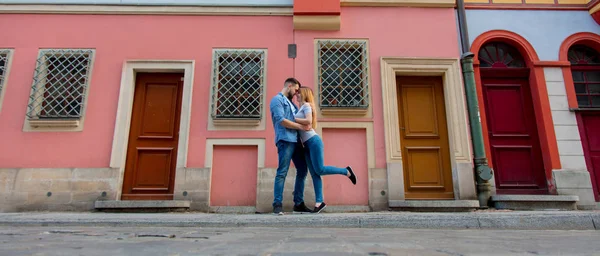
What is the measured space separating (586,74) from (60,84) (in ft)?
30.3

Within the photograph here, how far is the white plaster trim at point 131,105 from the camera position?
18.6 ft

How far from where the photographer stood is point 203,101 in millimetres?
5902

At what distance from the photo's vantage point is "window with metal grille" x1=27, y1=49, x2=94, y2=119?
5803 millimetres

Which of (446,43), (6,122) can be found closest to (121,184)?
(6,122)

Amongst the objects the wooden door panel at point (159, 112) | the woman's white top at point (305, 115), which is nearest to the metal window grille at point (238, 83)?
the wooden door panel at point (159, 112)

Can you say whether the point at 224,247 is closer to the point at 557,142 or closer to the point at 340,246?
the point at 340,246

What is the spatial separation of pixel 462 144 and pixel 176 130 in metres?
4.74

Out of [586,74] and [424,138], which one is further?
[586,74]

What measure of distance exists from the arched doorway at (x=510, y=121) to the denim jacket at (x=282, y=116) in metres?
3.73

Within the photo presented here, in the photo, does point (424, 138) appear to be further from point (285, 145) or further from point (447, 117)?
point (285, 145)

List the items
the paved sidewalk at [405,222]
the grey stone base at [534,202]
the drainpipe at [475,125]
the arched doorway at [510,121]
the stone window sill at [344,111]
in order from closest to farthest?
the paved sidewalk at [405,222]
the grey stone base at [534,202]
the drainpipe at [475,125]
the stone window sill at [344,111]
the arched doorway at [510,121]

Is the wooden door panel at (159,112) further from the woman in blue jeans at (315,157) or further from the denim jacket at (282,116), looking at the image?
the woman in blue jeans at (315,157)

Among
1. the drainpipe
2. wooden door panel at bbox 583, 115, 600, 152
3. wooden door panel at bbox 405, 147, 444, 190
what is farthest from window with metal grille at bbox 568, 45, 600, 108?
wooden door panel at bbox 405, 147, 444, 190

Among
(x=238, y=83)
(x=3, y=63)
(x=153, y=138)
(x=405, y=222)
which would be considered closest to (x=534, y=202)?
(x=405, y=222)
